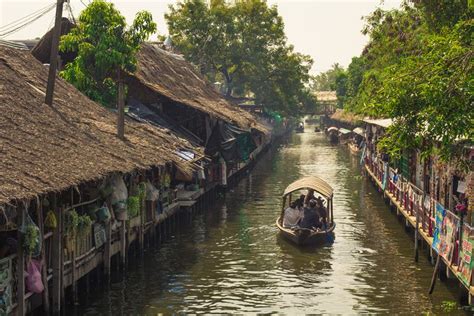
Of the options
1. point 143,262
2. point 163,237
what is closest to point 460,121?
point 143,262

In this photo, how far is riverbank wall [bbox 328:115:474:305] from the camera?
1539 centimetres

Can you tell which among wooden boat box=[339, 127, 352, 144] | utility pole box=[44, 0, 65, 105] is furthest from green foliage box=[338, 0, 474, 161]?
wooden boat box=[339, 127, 352, 144]

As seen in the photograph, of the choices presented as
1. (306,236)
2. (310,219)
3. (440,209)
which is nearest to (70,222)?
(440,209)

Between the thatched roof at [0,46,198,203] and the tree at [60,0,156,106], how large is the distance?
3.87m

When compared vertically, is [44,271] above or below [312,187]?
below

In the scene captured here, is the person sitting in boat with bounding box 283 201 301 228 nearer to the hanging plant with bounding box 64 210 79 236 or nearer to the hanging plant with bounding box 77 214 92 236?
the hanging plant with bounding box 77 214 92 236

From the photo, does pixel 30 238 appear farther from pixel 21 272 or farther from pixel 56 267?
pixel 56 267

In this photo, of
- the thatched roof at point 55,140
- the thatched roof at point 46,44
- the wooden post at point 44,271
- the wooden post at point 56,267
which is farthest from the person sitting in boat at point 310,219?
the thatched roof at point 46,44

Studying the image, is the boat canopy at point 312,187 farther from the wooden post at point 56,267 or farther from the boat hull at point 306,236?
the wooden post at point 56,267

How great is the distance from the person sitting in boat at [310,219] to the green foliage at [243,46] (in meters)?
40.8

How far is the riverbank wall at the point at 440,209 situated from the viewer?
1539cm

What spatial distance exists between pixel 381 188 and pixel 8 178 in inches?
986

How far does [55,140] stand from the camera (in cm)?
1653

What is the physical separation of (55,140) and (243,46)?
53.1 m
